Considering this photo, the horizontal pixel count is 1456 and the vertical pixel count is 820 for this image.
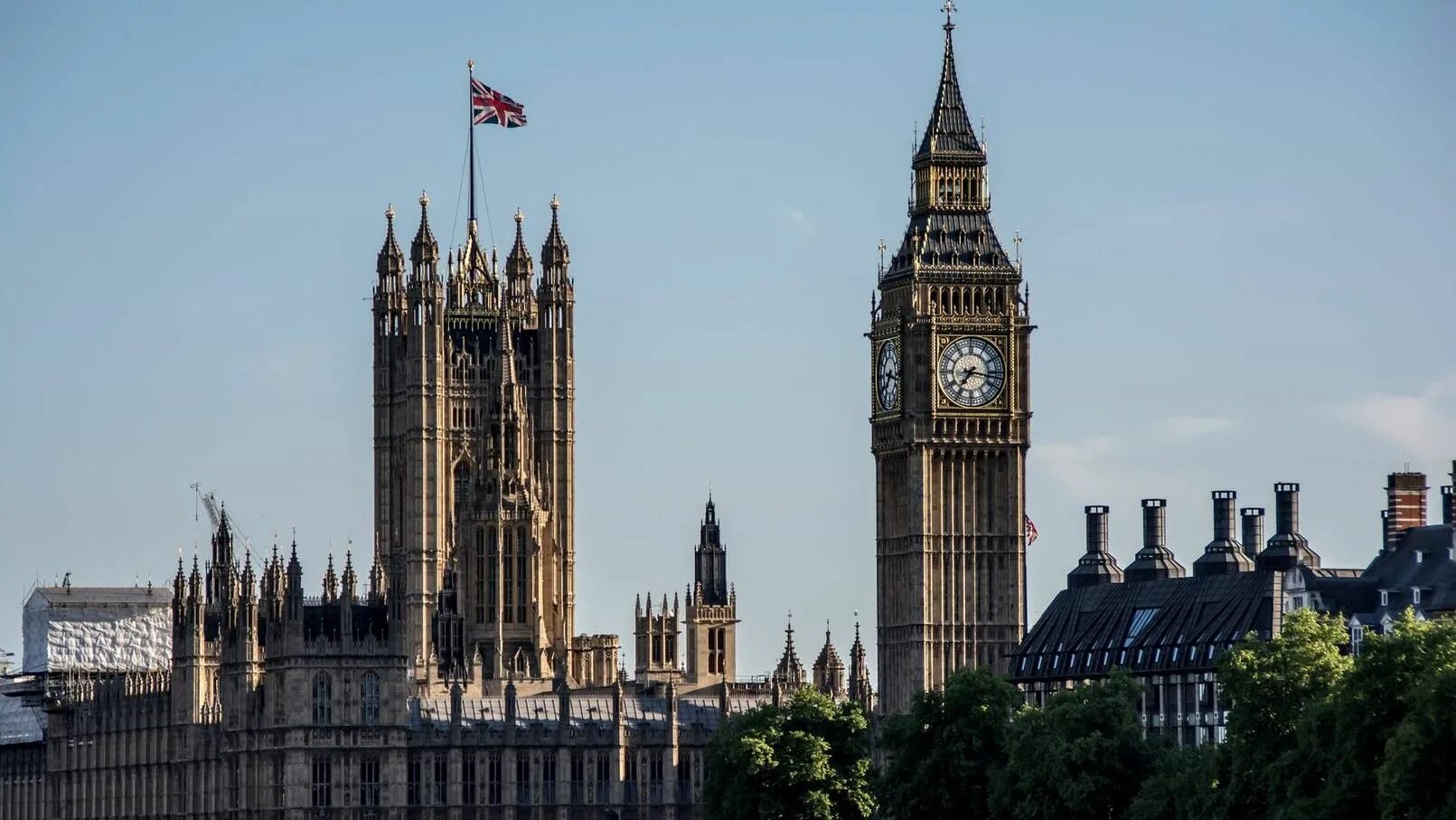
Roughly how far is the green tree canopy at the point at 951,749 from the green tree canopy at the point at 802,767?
32.6 feet

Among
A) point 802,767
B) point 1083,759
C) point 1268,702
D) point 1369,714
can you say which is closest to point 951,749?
point 802,767

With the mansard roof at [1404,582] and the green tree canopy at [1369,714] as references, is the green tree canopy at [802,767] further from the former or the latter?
the green tree canopy at [1369,714]

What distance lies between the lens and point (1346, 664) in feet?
510

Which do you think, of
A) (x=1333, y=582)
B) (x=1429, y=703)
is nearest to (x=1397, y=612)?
(x=1333, y=582)

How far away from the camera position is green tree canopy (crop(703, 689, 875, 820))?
634ft

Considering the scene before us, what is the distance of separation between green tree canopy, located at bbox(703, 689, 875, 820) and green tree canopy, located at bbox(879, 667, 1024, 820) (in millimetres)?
9928

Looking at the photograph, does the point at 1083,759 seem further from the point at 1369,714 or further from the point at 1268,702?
the point at 1369,714

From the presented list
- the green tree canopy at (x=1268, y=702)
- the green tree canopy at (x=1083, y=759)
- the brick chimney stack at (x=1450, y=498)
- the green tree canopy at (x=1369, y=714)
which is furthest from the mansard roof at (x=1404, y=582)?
the green tree canopy at (x=1369, y=714)

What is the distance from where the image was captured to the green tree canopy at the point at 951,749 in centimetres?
18062

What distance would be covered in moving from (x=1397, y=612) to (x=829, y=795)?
2228 cm

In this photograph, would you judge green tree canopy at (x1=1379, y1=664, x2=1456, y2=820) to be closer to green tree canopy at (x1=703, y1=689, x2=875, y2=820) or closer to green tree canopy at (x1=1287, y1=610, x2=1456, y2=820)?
green tree canopy at (x1=1287, y1=610, x2=1456, y2=820)

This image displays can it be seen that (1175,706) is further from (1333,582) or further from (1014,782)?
(1014,782)

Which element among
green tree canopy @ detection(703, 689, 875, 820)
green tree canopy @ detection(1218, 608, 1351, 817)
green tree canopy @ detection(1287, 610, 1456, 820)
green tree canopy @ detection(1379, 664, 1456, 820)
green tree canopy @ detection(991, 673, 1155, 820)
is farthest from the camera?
green tree canopy @ detection(703, 689, 875, 820)

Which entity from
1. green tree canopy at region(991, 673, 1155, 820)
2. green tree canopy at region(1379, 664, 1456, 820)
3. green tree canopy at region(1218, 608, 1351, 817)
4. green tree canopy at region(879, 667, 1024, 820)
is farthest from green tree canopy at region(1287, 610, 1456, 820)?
green tree canopy at region(879, 667, 1024, 820)
